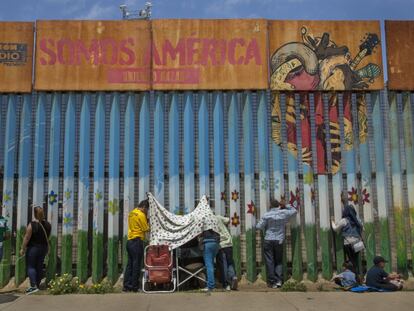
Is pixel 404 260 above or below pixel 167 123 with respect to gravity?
below

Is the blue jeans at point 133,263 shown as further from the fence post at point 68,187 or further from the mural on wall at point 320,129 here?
the mural on wall at point 320,129

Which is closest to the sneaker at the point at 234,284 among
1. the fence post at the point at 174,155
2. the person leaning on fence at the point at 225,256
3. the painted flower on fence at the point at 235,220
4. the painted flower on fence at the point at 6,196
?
the person leaning on fence at the point at 225,256

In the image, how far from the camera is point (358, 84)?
33.7 feet

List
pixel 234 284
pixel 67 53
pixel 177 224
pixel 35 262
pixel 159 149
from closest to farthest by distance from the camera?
pixel 234 284
pixel 35 262
pixel 177 224
pixel 159 149
pixel 67 53

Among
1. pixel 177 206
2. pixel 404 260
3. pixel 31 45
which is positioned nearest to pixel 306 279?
pixel 404 260

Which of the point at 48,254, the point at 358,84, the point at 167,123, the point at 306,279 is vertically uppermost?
the point at 358,84

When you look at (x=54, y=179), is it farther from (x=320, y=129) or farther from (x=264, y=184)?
(x=320, y=129)

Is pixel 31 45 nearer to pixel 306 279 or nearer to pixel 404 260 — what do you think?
pixel 306 279

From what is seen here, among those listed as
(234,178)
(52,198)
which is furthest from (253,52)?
(52,198)

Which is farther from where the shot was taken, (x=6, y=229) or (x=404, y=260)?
(x=404, y=260)

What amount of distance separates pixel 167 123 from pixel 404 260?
529cm

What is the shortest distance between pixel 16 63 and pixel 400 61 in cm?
758

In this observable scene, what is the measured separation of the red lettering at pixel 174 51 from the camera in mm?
10179

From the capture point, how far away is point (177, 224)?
9.30 meters
